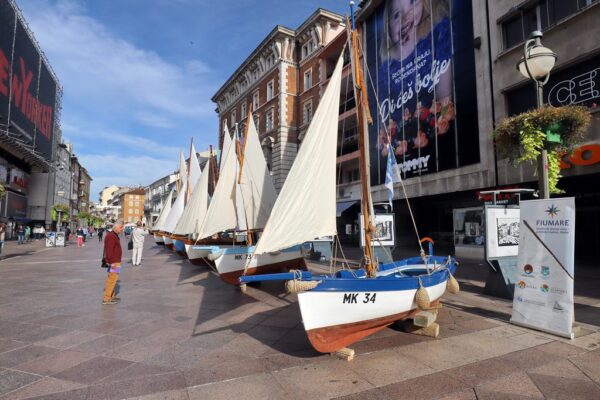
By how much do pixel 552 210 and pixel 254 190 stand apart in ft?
26.0

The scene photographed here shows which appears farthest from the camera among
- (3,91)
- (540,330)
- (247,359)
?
(3,91)

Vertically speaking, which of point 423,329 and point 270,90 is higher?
point 270,90

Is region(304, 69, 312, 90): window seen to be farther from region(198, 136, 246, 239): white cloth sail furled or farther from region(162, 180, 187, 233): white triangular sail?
region(198, 136, 246, 239): white cloth sail furled

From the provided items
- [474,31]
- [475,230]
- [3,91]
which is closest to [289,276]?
[475,230]

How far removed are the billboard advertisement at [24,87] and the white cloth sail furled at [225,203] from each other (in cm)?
2367

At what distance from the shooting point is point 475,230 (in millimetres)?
17000

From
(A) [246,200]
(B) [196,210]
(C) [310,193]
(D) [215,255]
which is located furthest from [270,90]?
(C) [310,193]

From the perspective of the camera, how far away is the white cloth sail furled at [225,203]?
37.9 ft

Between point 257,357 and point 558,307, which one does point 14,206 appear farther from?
point 558,307

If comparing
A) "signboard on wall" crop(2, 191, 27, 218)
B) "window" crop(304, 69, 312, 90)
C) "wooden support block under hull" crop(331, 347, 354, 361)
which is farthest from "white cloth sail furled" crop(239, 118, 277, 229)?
"signboard on wall" crop(2, 191, 27, 218)

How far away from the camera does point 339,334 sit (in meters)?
4.86

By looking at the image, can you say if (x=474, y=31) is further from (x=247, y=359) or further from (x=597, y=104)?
Result: (x=247, y=359)

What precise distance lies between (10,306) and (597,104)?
17.2 m

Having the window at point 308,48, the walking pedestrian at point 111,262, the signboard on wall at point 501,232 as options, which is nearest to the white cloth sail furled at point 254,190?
the walking pedestrian at point 111,262
